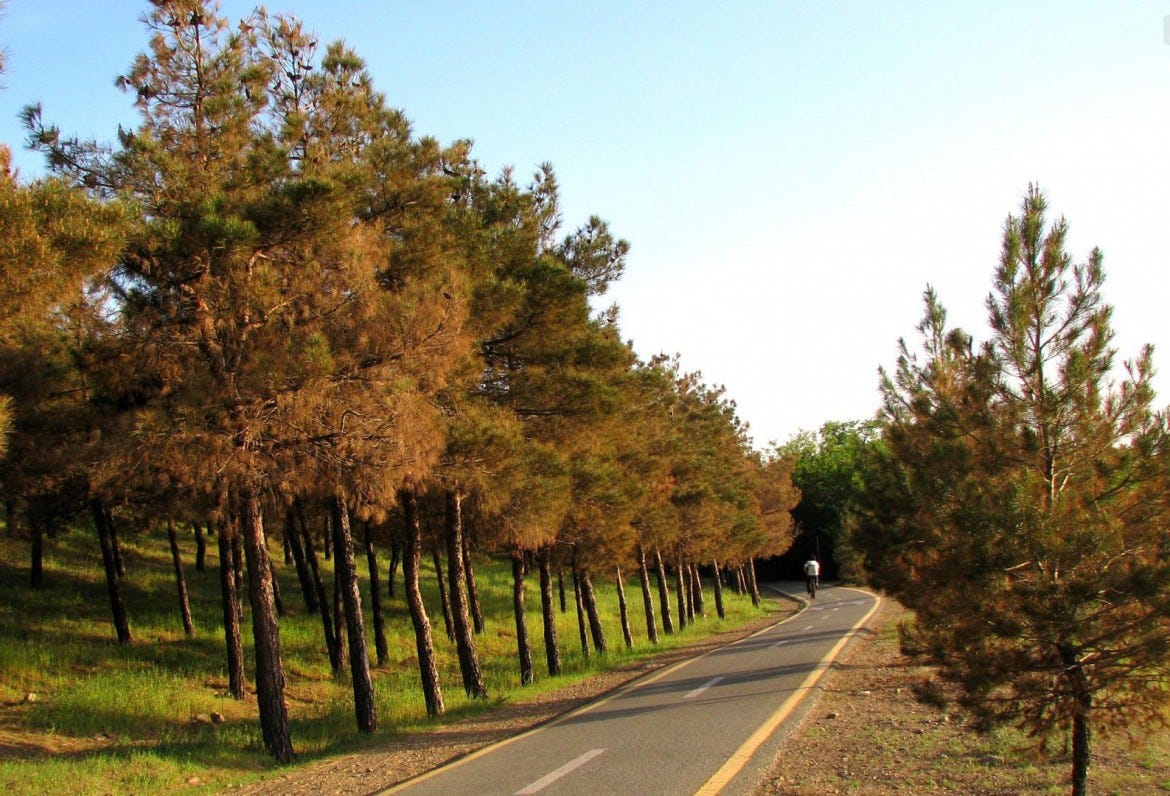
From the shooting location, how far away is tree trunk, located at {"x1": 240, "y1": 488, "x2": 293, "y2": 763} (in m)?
12.5

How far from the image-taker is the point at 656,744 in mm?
10727

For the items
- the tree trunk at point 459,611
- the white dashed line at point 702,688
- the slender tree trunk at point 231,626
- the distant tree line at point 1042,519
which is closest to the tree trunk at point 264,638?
the tree trunk at point 459,611

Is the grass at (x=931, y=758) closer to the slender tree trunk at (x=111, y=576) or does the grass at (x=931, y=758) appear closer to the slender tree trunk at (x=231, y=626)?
the slender tree trunk at (x=231, y=626)

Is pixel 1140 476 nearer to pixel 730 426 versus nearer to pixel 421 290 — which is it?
pixel 421 290

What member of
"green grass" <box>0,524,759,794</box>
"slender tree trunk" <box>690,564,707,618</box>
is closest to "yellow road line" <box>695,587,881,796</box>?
"green grass" <box>0,524,759,794</box>

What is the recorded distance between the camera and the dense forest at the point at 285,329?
1152cm

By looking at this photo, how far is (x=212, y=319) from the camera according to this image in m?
12.3

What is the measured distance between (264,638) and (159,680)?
8.87 m

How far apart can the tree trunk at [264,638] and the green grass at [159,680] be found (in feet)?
1.48

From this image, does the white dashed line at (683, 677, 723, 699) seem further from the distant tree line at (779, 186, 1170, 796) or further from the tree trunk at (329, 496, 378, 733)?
the distant tree line at (779, 186, 1170, 796)

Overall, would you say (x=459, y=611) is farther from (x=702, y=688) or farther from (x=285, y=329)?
(x=285, y=329)

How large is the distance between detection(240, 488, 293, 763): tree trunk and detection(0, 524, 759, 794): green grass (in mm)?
450

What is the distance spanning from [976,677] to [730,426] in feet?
152

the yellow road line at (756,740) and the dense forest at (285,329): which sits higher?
the dense forest at (285,329)
